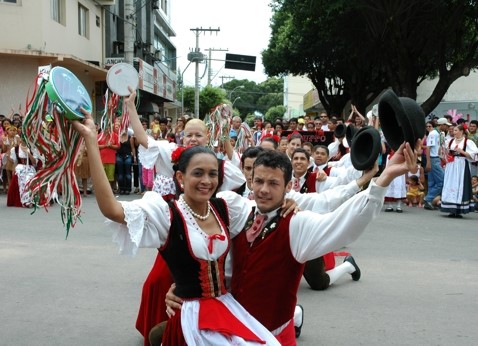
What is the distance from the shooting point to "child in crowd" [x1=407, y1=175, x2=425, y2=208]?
12820 mm

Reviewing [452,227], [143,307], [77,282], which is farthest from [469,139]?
[143,307]

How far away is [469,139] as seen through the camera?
37.5 ft

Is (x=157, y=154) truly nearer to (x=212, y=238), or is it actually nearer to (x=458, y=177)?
(x=212, y=238)

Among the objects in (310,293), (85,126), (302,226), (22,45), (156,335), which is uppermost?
(22,45)

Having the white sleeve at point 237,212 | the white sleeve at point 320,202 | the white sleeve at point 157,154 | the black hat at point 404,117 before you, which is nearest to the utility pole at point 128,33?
the white sleeve at point 157,154

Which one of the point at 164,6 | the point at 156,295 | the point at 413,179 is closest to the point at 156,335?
the point at 156,295

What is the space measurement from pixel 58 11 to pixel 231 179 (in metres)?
17.5

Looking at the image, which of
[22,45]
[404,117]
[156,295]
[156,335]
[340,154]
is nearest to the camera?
[404,117]

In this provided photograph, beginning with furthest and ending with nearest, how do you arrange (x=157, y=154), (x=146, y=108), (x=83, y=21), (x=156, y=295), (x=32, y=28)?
(x=146, y=108)
(x=83, y=21)
(x=32, y=28)
(x=157, y=154)
(x=156, y=295)

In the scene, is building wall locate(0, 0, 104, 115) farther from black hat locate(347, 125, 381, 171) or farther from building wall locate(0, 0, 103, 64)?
black hat locate(347, 125, 381, 171)

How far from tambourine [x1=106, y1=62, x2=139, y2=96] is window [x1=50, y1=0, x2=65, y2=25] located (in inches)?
646

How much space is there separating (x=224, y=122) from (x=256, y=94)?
111m

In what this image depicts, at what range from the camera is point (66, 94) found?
2.64 m

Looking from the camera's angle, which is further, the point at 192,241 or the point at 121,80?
the point at 121,80
